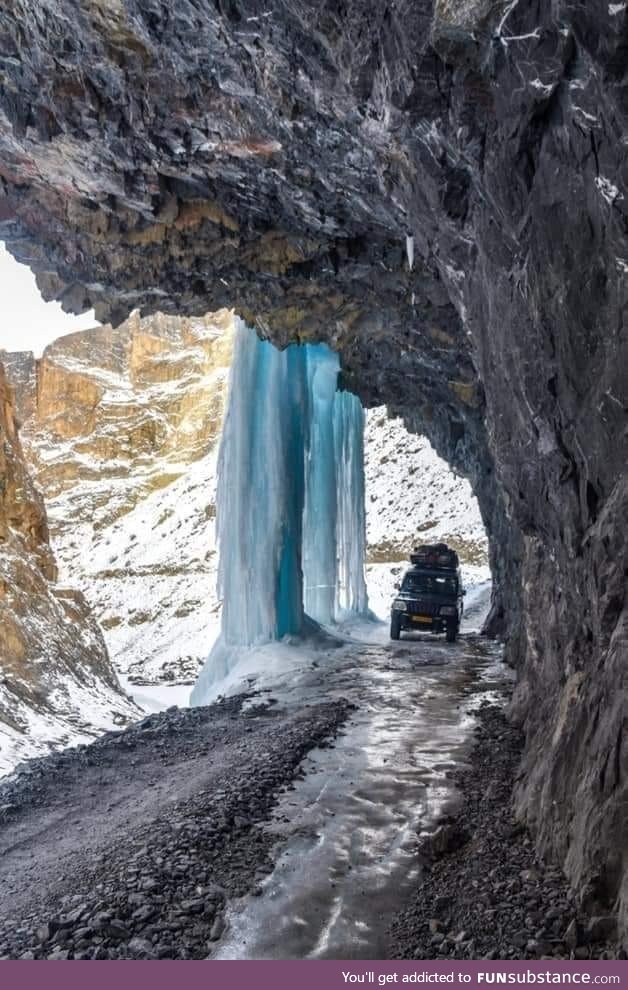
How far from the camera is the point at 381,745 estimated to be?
9.32 metres

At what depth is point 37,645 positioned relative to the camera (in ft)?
67.2

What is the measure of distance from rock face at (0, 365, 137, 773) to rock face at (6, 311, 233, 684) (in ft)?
74.1

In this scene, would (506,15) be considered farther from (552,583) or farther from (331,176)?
(331,176)

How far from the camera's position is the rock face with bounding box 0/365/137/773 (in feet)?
53.7

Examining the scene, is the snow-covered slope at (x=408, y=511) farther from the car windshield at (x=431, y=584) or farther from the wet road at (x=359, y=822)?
the wet road at (x=359, y=822)

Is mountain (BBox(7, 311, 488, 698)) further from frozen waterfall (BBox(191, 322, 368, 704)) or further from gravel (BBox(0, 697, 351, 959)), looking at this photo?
gravel (BBox(0, 697, 351, 959))

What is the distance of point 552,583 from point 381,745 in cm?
360

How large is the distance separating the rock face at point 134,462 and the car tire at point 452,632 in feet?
96.5

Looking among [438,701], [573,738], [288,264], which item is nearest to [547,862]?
[573,738]

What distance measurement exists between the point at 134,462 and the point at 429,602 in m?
68.3

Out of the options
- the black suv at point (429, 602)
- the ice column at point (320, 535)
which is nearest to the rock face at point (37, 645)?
the ice column at point (320, 535)

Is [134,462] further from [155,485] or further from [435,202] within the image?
[435,202]

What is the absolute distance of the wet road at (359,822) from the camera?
4.65 meters

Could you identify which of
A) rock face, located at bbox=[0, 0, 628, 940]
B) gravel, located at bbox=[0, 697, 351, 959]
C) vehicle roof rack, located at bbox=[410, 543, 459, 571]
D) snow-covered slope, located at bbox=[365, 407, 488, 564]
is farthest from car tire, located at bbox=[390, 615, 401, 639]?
snow-covered slope, located at bbox=[365, 407, 488, 564]
